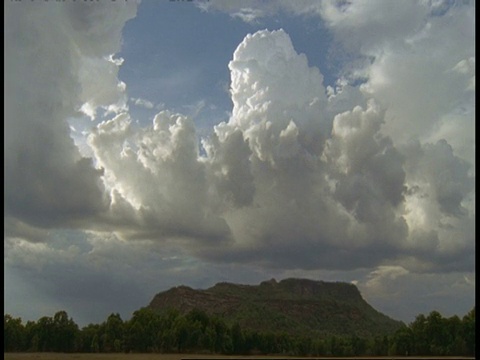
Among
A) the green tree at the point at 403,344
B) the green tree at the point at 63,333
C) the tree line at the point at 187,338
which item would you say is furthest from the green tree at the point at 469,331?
the green tree at the point at 63,333

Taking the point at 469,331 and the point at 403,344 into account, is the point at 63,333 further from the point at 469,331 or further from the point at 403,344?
the point at 469,331

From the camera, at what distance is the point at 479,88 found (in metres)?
36.2

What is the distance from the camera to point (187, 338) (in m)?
92.0

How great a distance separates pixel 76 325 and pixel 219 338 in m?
23.2

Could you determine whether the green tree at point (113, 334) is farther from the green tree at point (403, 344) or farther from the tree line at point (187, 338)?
the green tree at point (403, 344)

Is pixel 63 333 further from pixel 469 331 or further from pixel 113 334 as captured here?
pixel 469 331

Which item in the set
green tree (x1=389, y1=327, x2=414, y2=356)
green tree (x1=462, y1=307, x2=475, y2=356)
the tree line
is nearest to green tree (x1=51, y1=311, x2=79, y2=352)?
the tree line

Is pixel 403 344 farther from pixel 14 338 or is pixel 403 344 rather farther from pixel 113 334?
pixel 14 338

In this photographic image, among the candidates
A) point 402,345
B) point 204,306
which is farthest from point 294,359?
point 204,306

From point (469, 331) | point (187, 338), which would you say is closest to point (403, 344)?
point (469, 331)

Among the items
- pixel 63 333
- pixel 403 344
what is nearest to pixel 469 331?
pixel 403 344

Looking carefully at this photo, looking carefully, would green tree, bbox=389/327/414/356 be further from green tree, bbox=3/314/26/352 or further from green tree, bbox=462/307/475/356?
green tree, bbox=3/314/26/352

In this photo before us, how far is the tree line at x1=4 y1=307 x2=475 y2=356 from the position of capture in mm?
88625

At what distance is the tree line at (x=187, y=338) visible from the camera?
88625 mm
